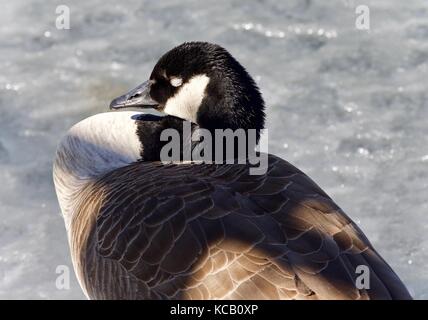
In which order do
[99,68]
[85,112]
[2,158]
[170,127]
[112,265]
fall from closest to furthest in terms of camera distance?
[112,265], [170,127], [2,158], [85,112], [99,68]

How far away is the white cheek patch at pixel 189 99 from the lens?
4734 millimetres

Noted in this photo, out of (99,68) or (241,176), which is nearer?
(241,176)

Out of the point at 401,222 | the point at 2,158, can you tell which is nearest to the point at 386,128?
the point at 401,222

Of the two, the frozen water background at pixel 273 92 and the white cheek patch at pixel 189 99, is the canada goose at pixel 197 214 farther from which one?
the frozen water background at pixel 273 92

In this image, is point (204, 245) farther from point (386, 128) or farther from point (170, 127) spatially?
point (386, 128)

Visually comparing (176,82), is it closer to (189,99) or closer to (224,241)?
(189,99)

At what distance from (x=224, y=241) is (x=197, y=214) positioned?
9.6 inches

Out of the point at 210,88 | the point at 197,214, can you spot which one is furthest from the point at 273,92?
the point at 197,214

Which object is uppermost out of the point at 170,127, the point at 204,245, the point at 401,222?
the point at 170,127

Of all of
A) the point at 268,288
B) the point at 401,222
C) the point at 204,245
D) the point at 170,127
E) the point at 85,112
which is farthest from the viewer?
the point at 85,112

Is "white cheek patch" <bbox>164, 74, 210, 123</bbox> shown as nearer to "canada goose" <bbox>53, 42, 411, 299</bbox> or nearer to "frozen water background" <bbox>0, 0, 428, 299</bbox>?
"canada goose" <bbox>53, 42, 411, 299</bbox>

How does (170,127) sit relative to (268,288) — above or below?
above
